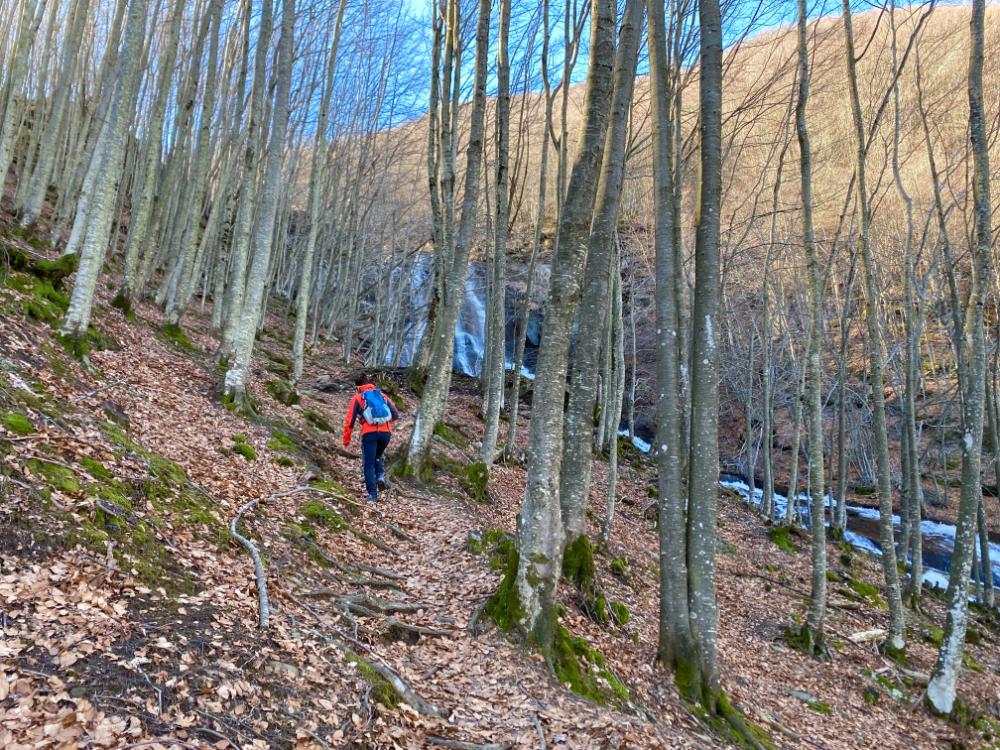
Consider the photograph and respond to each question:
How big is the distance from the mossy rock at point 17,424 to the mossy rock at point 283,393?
656 cm

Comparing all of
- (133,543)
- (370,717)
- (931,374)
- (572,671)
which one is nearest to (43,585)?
(133,543)

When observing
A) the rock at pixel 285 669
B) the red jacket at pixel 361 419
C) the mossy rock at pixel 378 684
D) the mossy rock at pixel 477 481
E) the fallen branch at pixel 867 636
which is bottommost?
the fallen branch at pixel 867 636

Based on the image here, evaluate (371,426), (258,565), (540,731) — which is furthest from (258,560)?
(371,426)

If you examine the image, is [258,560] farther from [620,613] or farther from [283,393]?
[283,393]

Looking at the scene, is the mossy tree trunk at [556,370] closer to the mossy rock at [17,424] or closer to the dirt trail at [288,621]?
the dirt trail at [288,621]

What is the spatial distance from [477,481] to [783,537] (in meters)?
10.1

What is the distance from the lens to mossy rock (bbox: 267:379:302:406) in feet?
36.4

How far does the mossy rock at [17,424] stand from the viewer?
13.7 feet

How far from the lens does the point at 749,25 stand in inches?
380

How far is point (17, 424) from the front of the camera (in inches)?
168

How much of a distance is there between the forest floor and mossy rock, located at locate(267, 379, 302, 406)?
72cm

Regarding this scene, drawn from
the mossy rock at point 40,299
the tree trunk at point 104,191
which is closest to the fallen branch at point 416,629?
the tree trunk at point 104,191

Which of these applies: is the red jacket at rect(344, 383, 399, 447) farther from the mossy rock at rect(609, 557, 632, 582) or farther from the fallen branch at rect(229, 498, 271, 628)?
the mossy rock at rect(609, 557, 632, 582)

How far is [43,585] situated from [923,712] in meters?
9.76
